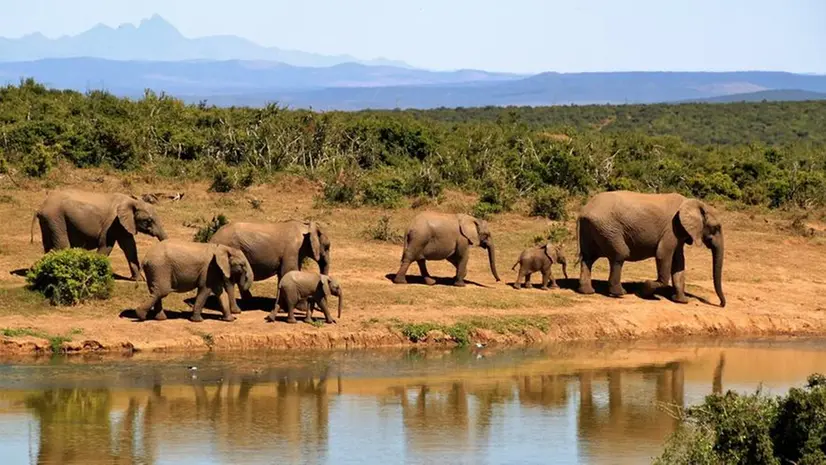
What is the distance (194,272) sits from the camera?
22.8 m

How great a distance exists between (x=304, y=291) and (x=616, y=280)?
252 inches

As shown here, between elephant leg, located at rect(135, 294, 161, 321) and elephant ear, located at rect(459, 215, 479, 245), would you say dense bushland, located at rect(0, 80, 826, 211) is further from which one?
elephant leg, located at rect(135, 294, 161, 321)

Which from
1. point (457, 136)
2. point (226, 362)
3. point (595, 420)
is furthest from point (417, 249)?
point (457, 136)

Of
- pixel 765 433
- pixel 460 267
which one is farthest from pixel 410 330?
pixel 765 433

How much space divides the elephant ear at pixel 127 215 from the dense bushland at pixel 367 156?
9713 mm

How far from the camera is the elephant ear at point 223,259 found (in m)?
22.9

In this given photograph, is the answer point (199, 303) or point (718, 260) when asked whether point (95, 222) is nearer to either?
point (199, 303)

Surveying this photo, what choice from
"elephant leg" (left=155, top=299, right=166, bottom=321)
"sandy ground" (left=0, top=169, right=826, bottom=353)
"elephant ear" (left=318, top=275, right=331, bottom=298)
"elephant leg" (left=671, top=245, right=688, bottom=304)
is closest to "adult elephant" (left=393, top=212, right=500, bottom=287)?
A: "sandy ground" (left=0, top=169, right=826, bottom=353)

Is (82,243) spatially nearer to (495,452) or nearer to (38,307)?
(38,307)

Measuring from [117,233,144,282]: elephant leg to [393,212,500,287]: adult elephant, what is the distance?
4.57m

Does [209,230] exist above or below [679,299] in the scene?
above

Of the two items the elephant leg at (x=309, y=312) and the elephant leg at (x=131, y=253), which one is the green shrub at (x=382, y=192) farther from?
the elephant leg at (x=309, y=312)

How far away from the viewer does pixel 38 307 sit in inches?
925

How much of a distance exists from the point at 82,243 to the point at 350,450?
9809 millimetres
